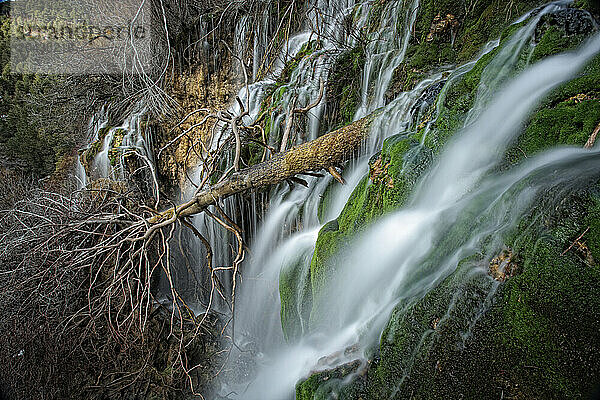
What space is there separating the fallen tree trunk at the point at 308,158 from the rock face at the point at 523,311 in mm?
801

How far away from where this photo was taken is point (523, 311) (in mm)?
1453

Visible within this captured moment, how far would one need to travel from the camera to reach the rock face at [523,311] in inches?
52.9

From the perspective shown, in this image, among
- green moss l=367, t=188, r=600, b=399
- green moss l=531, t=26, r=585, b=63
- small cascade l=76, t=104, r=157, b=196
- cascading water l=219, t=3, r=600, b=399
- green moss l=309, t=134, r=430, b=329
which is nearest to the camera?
green moss l=367, t=188, r=600, b=399

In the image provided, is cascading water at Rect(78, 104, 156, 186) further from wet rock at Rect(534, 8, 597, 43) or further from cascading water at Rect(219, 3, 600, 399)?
wet rock at Rect(534, 8, 597, 43)

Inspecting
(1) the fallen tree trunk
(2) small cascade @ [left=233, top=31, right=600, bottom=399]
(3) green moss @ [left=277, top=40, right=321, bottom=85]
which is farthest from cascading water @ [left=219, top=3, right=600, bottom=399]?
(3) green moss @ [left=277, top=40, right=321, bottom=85]

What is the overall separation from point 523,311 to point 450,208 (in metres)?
0.76

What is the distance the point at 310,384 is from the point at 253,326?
2.10 metres

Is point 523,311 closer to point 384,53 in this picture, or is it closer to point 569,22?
point 569,22

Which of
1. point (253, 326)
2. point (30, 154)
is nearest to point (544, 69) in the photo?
point (253, 326)

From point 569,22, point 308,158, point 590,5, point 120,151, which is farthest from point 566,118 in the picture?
point 120,151

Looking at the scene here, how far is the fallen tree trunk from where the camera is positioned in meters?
3.04

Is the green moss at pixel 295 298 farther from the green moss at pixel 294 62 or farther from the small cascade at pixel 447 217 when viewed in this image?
the green moss at pixel 294 62

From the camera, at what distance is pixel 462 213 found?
200 cm

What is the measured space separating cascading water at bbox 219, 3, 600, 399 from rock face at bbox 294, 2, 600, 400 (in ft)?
0.26
